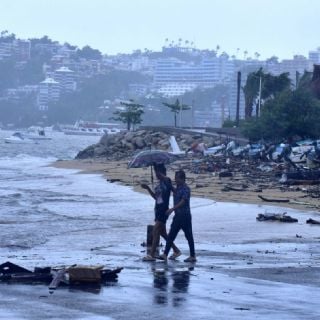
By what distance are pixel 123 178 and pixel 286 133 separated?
35.5 ft

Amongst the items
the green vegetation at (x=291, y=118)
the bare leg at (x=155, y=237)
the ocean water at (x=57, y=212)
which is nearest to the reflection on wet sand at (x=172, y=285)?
the bare leg at (x=155, y=237)

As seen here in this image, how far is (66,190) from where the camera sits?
40.1 meters

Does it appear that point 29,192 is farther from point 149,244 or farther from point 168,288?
point 168,288

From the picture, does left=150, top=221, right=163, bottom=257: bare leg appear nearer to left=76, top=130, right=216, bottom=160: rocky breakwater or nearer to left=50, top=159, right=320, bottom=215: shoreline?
left=50, top=159, right=320, bottom=215: shoreline

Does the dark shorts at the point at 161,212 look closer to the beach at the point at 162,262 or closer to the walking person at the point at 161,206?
the walking person at the point at 161,206

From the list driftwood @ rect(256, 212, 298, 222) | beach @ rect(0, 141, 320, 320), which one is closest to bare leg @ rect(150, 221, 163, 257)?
beach @ rect(0, 141, 320, 320)

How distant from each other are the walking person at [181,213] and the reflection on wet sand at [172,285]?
1.20m

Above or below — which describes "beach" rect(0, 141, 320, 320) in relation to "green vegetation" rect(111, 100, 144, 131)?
above

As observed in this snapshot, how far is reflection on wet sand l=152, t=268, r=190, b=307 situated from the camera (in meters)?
12.6

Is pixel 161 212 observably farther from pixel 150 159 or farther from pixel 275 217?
pixel 275 217

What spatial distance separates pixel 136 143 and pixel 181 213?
56.6 metres

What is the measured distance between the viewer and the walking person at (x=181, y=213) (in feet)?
54.5

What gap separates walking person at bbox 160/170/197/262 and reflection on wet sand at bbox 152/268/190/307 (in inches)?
47.1

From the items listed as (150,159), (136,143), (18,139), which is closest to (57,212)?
(150,159)
